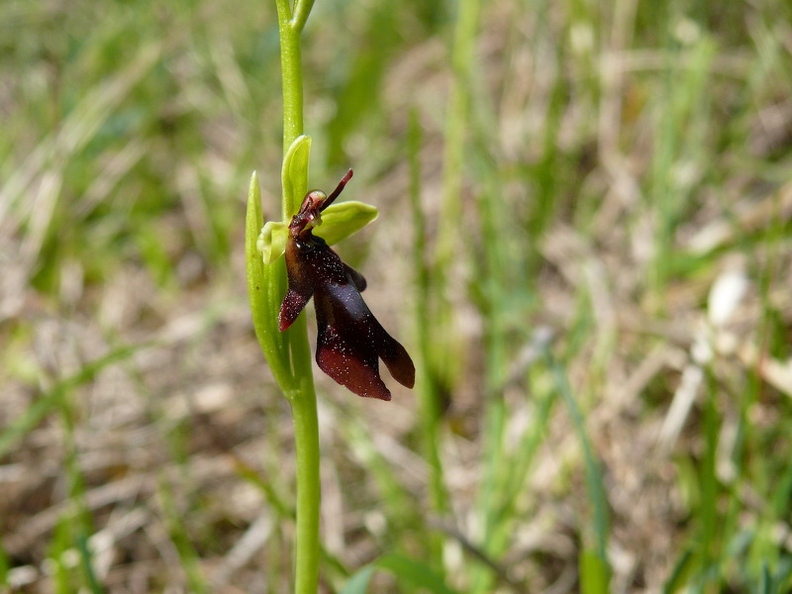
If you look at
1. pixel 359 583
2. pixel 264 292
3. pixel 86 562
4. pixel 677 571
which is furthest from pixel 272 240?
A: pixel 677 571

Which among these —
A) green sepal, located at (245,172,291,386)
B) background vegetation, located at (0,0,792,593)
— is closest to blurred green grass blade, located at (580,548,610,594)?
background vegetation, located at (0,0,792,593)

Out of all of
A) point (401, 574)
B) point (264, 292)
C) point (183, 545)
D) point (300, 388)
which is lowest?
point (183, 545)

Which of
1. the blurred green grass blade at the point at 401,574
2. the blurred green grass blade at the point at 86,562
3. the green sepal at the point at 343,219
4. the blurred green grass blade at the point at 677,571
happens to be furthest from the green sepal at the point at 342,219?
the blurred green grass blade at the point at 677,571

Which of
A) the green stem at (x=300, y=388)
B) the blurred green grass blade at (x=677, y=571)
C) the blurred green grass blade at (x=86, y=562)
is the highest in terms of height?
the green stem at (x=300, y=388)

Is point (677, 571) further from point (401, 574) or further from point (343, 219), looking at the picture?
point (343, 219)

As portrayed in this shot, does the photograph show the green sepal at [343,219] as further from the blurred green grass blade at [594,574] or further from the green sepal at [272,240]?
the blurred green grass blade at [594,574]

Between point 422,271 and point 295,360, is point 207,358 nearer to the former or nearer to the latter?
point 422,271
